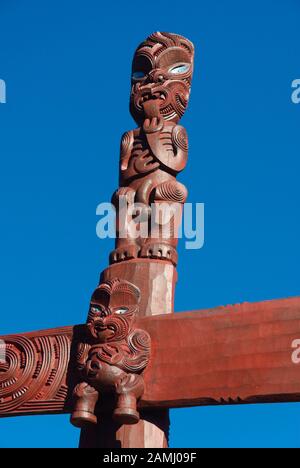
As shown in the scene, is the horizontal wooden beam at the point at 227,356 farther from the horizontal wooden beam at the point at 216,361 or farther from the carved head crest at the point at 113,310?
the carved head crest at the point at 113,310

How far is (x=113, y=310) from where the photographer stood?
129 inches

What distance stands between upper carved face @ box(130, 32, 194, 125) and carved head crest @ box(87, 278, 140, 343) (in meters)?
1.17

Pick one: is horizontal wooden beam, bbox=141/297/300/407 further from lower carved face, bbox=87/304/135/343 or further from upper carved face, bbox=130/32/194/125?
upper carved face, bbox=130/32/194/125

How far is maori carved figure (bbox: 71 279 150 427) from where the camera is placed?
310 centimetres

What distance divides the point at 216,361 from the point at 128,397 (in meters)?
0.35

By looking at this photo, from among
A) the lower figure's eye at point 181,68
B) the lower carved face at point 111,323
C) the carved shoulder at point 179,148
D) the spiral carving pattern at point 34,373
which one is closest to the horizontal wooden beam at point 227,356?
the lower carved face at point 111,323

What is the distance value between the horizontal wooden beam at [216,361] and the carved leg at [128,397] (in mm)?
44

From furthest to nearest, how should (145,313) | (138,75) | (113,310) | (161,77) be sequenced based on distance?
1. (138,75)
2. (161,77)
3. (145,313)
4. (113,310)

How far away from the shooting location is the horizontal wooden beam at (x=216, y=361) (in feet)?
9.48

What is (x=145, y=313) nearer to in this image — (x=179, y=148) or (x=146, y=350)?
(x=146, y=350)

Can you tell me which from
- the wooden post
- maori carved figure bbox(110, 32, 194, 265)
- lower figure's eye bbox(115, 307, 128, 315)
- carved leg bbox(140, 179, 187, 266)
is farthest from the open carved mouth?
lower figure's eye bbox(115, 307, 128, 315)

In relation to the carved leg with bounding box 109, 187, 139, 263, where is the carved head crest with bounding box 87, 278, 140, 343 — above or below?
below

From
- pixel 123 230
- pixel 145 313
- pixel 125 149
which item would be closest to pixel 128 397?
pixel 145 313
